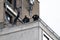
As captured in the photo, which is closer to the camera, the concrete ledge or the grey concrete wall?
the grey concrete wall

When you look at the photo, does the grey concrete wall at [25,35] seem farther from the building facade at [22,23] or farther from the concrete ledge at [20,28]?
the concrete ledge at [20,28]

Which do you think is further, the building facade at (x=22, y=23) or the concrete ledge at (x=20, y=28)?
the concrete ledge at (x=20, y=28)

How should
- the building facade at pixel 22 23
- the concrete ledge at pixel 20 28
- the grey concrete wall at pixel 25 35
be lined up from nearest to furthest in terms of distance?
the grey concrete wall at pixel 25 35
the building facade at pixel 22 23
the concrete ledge at pixel 20 28

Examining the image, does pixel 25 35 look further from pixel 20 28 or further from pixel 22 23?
pixel 22 23

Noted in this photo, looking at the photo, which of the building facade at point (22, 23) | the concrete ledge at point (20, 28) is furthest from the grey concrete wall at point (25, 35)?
the concrete ledge at point (20, 28)

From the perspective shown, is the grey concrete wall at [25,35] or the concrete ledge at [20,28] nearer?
the grey concrete wall at [25,35]

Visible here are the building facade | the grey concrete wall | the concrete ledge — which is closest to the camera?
the grey concrete wall

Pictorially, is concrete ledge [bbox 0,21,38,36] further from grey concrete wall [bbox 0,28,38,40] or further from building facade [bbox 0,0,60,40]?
grey concrete wall [bbox 0,28,38,40]

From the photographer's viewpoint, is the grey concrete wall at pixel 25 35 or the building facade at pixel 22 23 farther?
the building facade at pixel 22 23

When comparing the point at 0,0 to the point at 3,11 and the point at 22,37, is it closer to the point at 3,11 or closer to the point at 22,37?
the point at 3,11

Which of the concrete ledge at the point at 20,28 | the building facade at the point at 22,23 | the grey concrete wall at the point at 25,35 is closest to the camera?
the grey concrete wall at the point at 25,35

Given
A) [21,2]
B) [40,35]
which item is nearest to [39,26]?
[40,35]

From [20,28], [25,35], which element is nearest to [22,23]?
[20,28]

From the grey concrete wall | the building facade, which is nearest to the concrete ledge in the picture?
the building facade
